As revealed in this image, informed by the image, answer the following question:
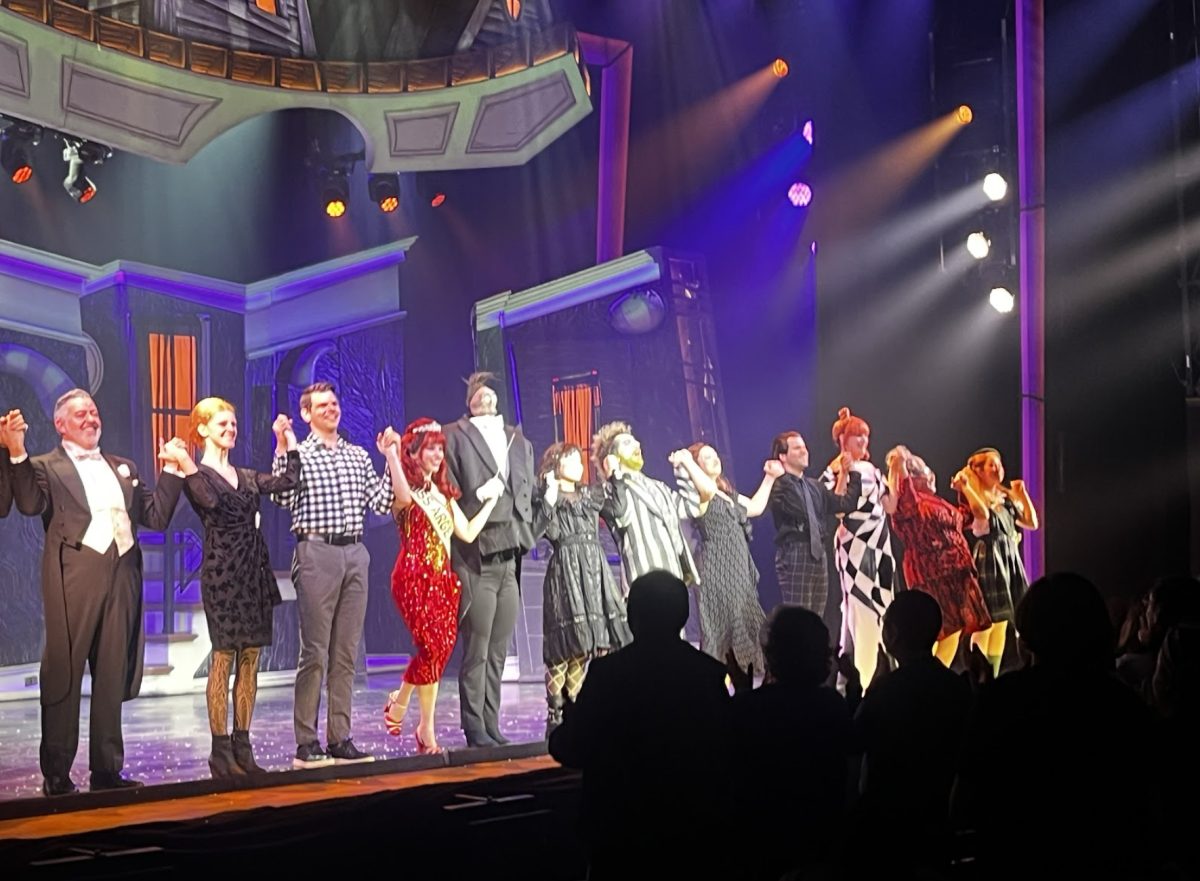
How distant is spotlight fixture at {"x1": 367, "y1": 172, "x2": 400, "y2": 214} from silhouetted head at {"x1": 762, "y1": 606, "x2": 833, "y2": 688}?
178 inches

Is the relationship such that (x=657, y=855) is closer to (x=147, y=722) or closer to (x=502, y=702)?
(x=147, y=722)

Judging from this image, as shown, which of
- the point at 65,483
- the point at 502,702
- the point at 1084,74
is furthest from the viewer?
the point at 1084,74

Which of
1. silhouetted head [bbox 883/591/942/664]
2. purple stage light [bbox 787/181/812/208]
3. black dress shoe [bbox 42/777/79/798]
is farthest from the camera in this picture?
purple stage light [bbox 787/181/812/208]

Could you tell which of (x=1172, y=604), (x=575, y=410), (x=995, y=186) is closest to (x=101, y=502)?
(x=575, y=410)

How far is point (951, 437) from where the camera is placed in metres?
9.60

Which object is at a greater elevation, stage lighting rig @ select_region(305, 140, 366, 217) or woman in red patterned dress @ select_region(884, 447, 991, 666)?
stage lighting rig @ select_region(305, 140, 366, 217)

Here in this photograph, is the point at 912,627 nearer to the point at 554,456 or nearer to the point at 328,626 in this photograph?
the point at 328,626

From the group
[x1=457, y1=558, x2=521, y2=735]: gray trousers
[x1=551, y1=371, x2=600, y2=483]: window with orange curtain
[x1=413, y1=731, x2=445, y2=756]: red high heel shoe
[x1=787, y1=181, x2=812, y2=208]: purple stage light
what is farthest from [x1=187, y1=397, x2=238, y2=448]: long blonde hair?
[x1=787, y1=181, x2=812, y2=208]: purple stage light

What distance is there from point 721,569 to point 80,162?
3716 millimetres

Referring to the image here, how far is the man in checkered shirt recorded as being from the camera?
5789 mm

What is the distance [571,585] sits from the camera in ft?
21.9

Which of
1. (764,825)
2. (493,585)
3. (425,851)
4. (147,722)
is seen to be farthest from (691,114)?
(764,825)

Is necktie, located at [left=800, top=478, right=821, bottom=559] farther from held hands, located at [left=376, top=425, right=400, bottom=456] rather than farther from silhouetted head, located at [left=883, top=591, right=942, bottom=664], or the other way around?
silhouetted head, located at [left=883, top=591, right=942, bottom=664]

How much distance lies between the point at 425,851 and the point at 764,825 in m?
1.85
